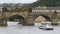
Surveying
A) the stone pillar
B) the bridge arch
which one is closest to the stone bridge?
the stone pillar

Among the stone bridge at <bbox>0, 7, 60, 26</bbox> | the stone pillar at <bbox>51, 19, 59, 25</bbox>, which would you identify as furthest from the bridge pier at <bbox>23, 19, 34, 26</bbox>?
the stone pillar at <bbox>51, 19, 59, 25</bbox>

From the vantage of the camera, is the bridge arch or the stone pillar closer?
the stone pillar

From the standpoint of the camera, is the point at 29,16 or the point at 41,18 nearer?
the point at 29,16

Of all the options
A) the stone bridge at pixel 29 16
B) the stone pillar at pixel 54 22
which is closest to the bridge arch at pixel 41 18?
the stone bridge at pixel 29 16

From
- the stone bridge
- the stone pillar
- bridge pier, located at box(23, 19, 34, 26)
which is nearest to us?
the stone bridge

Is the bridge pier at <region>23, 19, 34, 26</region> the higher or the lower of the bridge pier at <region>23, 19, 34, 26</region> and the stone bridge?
the lower

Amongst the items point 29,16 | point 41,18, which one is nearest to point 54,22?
point 29,16

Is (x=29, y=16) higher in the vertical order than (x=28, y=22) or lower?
higher

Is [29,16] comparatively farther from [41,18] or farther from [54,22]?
[41,18]

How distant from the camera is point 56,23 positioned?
1976 inches

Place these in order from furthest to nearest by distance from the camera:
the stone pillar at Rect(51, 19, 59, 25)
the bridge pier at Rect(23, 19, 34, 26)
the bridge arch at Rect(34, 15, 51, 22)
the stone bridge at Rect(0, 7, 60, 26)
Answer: the bridge arch at Rect(34, 15, 51, 22), the stone pillar at Rect(51, 19, 59, 25), the bridge pier at Rect(23, 19, 34, 26), the stone bridge at Rect(0, 7, 60, 26)

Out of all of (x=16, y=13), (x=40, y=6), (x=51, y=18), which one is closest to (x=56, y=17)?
(x=51, y=18)

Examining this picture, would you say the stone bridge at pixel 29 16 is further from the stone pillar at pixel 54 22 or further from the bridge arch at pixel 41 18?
the bridge arch at pixel 41 18

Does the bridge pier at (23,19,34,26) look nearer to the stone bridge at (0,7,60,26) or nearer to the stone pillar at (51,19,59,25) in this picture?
the stone bridge at (0,7,60,26)
